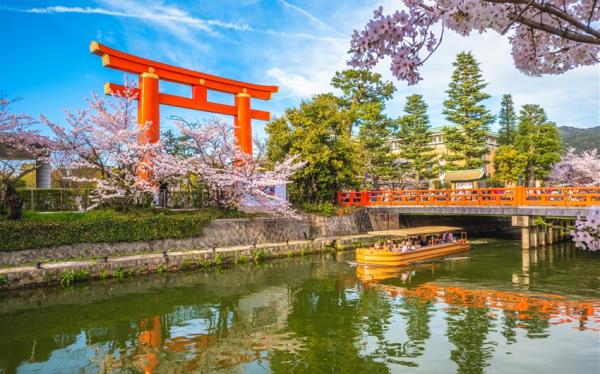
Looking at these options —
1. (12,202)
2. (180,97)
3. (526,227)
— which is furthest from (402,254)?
(12,202)

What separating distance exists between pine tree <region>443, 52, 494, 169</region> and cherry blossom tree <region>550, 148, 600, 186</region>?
10.2 meters

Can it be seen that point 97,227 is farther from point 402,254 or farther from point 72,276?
point 402,254

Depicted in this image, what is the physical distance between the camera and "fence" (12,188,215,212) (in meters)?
22.6

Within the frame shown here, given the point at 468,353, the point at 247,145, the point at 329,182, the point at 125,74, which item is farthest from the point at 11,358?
the point at 329,182

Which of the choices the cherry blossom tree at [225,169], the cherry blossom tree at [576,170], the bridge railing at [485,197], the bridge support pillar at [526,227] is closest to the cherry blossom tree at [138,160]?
the cherry blossom tree at [225,169]

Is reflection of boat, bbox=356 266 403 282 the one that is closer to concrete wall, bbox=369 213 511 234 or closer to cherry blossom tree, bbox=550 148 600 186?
concrete wall, bbox=369 213 511 234

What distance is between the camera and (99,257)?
62.3 ft

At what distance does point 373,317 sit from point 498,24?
414 inches

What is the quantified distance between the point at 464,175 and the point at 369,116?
10.1m

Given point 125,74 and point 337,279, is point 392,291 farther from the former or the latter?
point 125,74

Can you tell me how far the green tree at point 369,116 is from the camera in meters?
37.2

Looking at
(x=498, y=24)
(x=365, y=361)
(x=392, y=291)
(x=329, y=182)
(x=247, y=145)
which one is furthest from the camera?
(x=329, y=182)

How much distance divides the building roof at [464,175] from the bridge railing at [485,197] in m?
7.17

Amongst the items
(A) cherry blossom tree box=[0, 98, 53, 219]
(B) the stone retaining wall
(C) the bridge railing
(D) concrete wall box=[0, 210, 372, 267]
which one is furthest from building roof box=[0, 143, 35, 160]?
(C) the bridge railing
